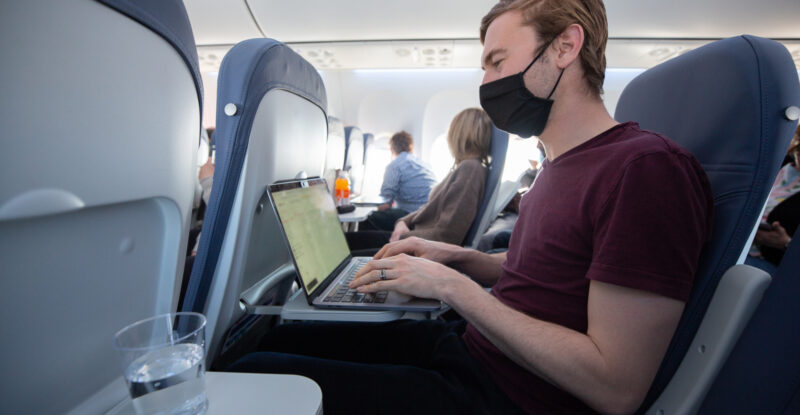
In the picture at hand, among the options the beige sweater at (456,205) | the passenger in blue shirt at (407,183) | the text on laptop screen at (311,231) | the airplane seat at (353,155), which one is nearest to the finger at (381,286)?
the text on laptop screen at (311,231)

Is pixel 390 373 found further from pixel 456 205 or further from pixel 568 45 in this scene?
pixel 456 205

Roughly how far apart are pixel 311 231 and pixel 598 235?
764mm

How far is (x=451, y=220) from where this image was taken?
195 cm

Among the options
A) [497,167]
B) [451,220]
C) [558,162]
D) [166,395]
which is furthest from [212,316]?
[497,167]

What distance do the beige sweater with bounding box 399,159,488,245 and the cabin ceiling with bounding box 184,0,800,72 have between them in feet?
7.87

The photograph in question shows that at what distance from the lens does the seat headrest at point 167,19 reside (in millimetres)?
398

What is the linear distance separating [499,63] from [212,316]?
106cm

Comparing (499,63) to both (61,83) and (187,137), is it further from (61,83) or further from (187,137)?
(61,83)

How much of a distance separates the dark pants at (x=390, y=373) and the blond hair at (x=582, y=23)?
2.83 ft

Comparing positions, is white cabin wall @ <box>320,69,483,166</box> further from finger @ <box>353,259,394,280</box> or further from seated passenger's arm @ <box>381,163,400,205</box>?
finger @ <box>353,259,394,280</box>

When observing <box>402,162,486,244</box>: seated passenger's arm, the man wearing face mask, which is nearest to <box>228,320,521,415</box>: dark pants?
the man wearing face mask

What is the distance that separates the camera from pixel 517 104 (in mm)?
974

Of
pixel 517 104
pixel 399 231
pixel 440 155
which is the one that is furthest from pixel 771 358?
pixel 440 155

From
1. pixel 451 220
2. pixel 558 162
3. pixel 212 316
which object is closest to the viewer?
pixel 212 316
